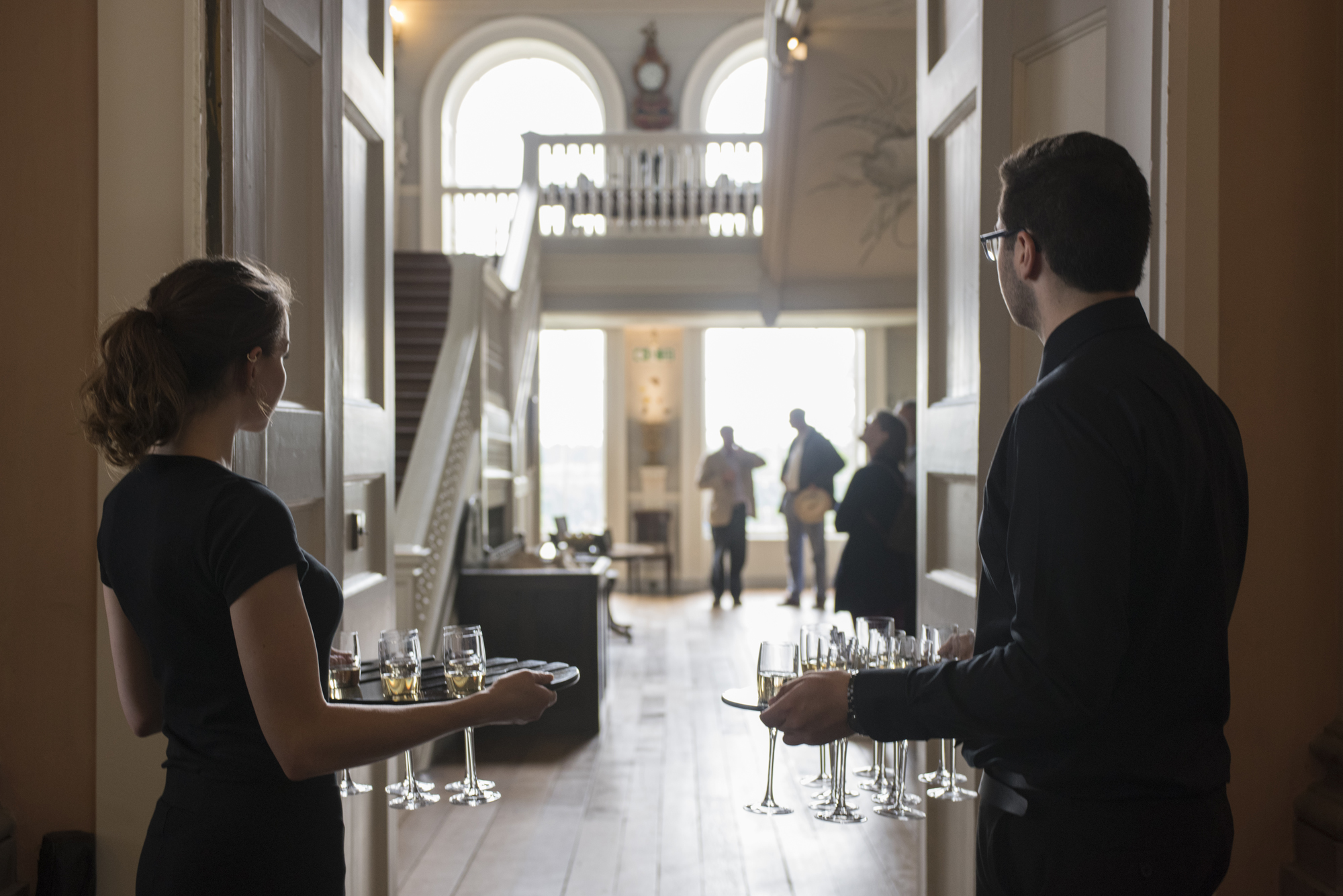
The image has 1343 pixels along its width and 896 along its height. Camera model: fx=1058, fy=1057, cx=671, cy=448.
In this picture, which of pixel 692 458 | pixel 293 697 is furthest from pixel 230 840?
pixel 692 458

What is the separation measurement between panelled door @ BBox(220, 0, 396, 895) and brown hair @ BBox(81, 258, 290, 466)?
533 mm

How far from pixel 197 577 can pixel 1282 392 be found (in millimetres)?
1771

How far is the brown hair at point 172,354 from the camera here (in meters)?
1.34

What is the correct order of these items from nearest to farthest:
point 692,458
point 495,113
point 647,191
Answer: point 647,191 → point 692,458 → point 495,113

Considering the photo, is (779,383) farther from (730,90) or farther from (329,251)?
(329,251)

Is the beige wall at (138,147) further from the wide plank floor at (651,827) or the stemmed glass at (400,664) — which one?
the wide plank floor at (651,827)

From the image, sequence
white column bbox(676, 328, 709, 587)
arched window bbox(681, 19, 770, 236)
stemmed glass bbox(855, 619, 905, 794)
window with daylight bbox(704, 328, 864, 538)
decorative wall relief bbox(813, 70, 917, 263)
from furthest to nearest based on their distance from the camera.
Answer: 1. arched window bbox(681, 19, 770, 236)
2. window with daylight bbox(704, 328, 864, 538)
3. white column bbox(676, 328, 709, 587)
4. decorative wall relief bbox(813, 70, 917, 263)
5. stemmed glass bbox(855, 619, 905, 794)

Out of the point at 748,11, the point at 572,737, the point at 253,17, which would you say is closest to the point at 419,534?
the point at 572,737

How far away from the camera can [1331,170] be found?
6.11ft

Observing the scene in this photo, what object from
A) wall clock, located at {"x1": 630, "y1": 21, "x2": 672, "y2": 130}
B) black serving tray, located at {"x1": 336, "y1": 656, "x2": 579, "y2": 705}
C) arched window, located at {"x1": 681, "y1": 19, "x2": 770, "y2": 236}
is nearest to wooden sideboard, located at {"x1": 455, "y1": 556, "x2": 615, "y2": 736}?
black serving tray, located at {"x1": 336, "y1": 656, "x2": 579, "y2": 705}

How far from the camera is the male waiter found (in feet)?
3.91

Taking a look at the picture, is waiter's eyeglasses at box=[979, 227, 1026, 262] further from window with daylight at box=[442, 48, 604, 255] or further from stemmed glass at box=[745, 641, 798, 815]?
window with daylight at box=[442, 48, 604, 255]

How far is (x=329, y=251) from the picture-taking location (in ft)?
7.55

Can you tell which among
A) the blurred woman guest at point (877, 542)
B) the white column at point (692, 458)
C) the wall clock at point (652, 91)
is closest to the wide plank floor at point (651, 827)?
the blurred woman guest at point (877, 542)
